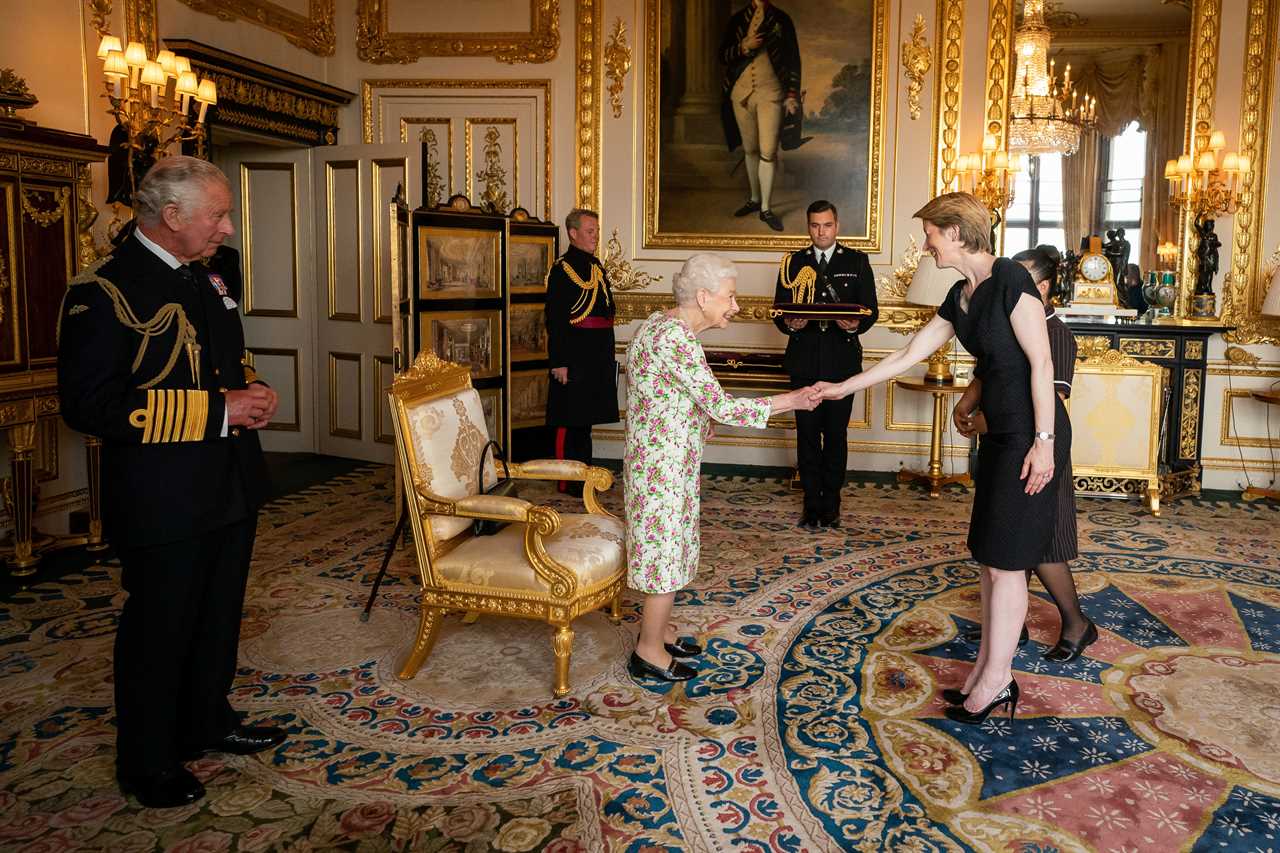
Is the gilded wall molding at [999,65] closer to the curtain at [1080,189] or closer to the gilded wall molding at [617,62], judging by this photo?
the curtain at [1080,189]

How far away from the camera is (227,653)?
303 cm

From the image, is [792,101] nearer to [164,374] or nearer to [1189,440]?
[1189,440]

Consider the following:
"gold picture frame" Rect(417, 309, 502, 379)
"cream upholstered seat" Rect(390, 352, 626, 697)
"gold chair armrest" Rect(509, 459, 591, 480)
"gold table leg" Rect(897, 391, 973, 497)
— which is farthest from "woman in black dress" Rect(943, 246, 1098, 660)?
"gold picture frame" Rect(417, 309, 502, 379)

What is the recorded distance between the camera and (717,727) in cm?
332

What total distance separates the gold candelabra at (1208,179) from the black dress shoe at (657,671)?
18.5 ft

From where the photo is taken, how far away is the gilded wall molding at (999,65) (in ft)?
24.6

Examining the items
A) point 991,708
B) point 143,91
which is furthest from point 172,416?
point 143,91

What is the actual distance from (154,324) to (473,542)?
4.79 ft

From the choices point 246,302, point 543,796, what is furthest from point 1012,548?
point 246,302

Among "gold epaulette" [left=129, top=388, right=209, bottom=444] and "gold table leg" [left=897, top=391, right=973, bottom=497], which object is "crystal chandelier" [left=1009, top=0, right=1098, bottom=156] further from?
"gold epaulette" [left=129, top=388, right=209, bottom=444]

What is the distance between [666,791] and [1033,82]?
20.5 ft

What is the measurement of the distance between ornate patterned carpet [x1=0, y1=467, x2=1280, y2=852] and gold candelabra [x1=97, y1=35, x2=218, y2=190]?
221 cm

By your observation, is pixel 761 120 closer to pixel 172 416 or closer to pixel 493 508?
pixel 493 508

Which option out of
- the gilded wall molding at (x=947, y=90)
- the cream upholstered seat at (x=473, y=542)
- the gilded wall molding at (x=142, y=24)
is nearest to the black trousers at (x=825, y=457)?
the cream upholstered seat at (x=473, y=542)
